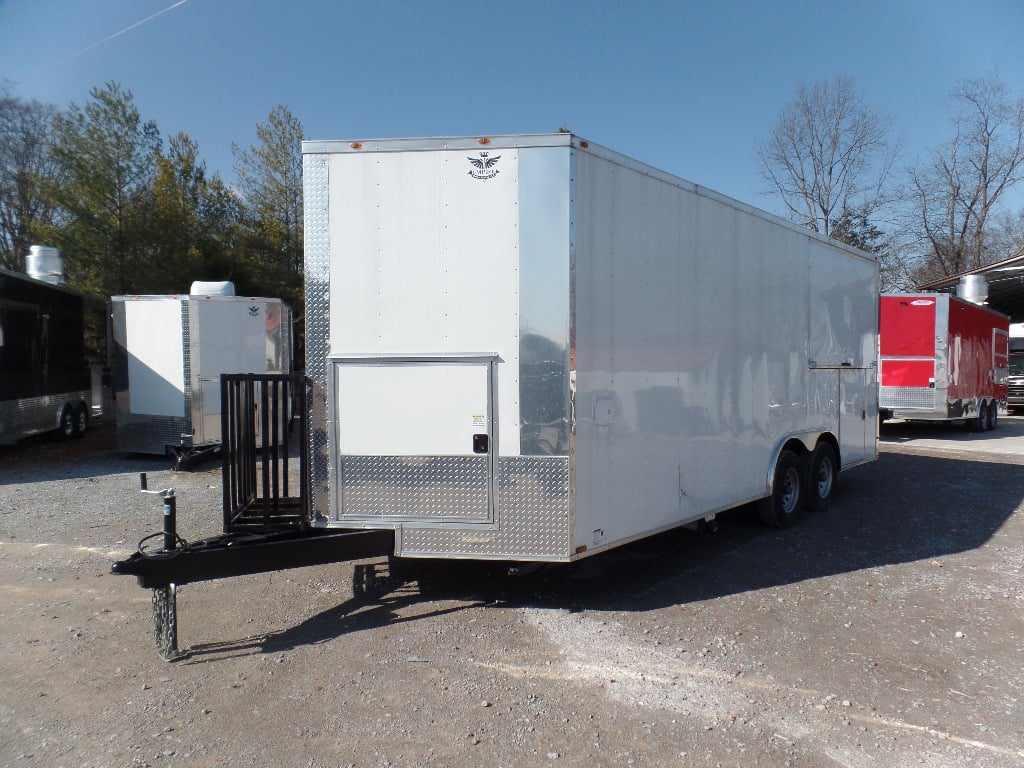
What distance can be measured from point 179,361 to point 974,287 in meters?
19.8

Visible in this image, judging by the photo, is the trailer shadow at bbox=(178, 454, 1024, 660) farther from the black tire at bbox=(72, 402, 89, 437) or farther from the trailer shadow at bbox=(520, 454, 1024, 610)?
the black tire at bbox=(72, 402, 89, 437)

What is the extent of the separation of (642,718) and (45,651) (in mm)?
3485

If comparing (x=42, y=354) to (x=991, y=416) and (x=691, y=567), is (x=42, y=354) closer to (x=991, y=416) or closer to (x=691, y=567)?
(x=691, y=567)

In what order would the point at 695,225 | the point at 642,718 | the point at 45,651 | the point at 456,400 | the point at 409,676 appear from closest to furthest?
the point at 642,718
the point at 409,676
the point at 45,651
the point at 456,400
the point at 695,225

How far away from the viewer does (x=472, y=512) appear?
442cm

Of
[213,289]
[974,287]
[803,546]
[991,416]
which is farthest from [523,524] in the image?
A: [974,287]

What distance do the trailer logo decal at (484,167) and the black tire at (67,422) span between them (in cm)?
1206

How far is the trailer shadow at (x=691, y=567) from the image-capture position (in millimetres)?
4777

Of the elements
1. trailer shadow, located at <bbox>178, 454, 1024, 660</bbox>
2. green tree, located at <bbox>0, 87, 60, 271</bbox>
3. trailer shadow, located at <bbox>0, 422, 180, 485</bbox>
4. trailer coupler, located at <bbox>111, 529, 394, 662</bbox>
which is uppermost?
green tree, located at <bbox>0, 87, 60, 271</bbox>

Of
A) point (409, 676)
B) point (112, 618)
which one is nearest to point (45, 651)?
point (112, 618)

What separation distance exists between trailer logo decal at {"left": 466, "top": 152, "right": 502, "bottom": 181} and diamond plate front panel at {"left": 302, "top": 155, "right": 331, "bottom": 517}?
936mm

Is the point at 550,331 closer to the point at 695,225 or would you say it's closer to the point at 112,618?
the point at 695,225

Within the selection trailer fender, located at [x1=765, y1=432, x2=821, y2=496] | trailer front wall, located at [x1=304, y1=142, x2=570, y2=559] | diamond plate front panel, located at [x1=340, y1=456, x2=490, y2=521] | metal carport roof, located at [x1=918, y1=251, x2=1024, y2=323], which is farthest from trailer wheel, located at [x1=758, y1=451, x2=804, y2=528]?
metal carport roof, located at [x1=918, y1=251, x2=1024, y2=323]

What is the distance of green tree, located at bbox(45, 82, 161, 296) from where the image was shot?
1709 cm
